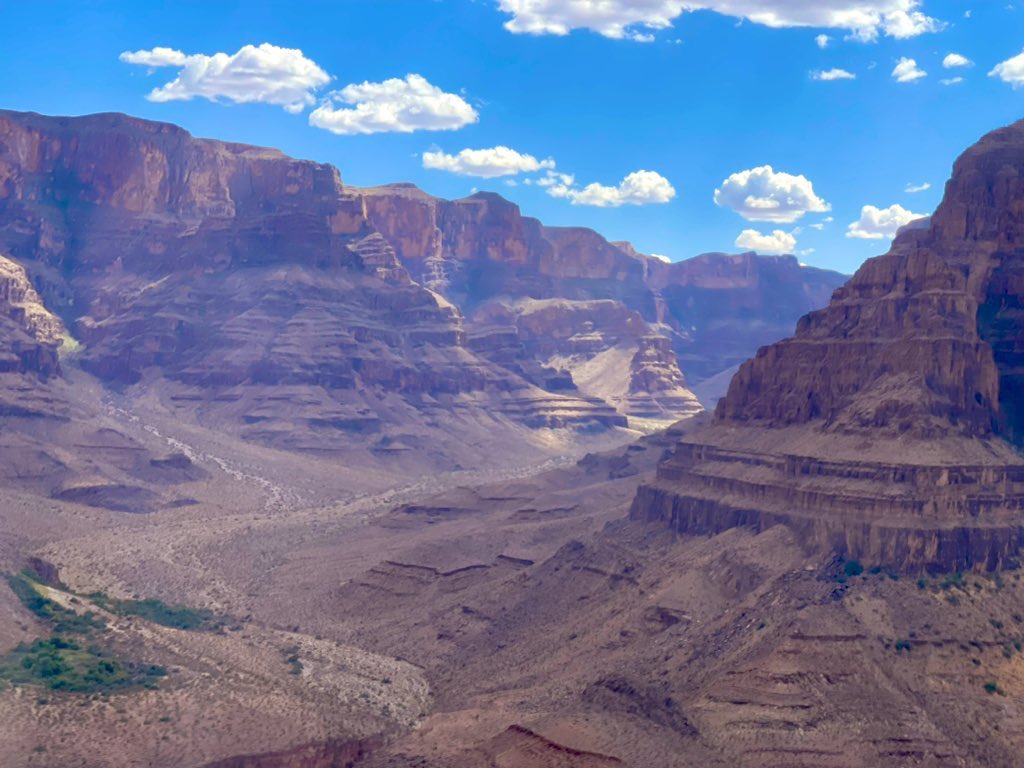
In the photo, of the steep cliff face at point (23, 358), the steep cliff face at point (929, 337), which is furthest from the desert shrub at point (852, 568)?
the steep cliff face at point (23, 358)

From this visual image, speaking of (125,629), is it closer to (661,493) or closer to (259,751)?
(259,751)

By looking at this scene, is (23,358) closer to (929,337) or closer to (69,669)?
(69,669)

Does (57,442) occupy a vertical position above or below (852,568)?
below

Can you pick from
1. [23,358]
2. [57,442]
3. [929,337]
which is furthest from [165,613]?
[23,358]

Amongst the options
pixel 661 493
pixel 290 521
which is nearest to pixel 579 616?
pixel 661 493

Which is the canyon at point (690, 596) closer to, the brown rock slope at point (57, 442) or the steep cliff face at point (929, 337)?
the steep cliff face at point (929, 337)

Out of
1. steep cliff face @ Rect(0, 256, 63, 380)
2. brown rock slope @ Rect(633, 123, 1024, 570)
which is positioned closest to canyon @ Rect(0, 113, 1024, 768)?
brown rock slope @ Rect(633, 123, 1024, 570)

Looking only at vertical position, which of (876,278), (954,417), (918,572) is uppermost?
(876,278)

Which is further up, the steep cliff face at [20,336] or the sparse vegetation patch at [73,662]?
the steep cliff face at [20,336]
